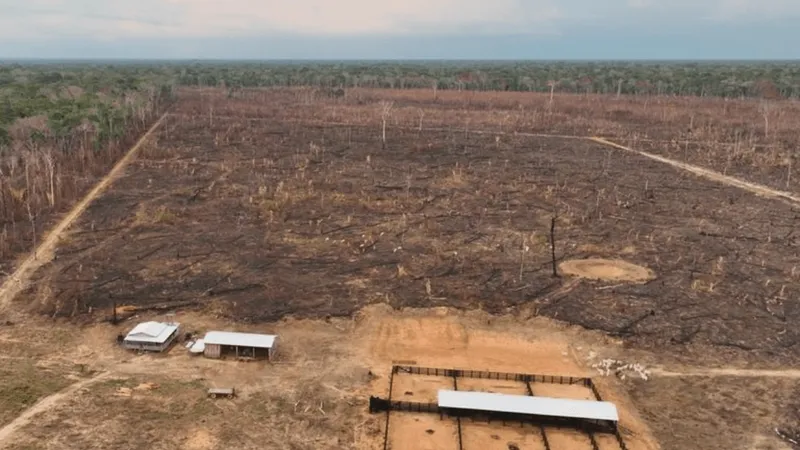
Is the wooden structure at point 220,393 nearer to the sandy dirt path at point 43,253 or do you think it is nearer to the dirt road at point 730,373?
the sandy dirt path at point 43,253

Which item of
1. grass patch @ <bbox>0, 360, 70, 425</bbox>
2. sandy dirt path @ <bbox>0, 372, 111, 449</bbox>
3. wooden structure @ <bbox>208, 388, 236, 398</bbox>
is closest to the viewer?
sandy dirt path @ <bbox>0, 372, 111, 449</bbox>

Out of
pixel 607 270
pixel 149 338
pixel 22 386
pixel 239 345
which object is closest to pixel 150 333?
pixel 149 338

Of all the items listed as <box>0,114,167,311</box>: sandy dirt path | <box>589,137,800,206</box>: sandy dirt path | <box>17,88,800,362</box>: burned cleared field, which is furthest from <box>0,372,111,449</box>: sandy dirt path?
<box>589,137,800,206</box>: sandy dirt path

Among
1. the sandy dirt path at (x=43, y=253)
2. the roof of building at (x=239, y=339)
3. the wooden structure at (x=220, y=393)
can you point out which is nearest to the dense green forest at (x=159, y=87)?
the sandy dirt path at (x=43, y=253)

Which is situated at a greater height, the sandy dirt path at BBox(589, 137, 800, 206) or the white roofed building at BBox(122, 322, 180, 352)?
the sandy dirt path at BBox(589, 137, 800, 206)

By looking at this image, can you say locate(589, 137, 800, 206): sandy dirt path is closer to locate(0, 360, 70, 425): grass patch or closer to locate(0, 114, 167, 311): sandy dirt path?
locate(0, 360, 70, 425): grass patch

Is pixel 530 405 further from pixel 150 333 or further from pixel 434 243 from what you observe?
pixel 434 243

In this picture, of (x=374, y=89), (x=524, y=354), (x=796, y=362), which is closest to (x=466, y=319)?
(x=524, y=354)
